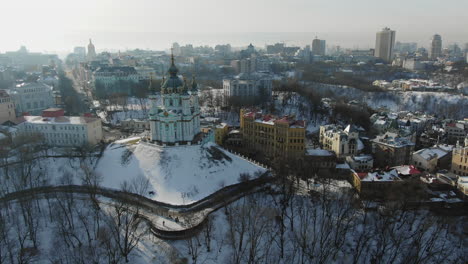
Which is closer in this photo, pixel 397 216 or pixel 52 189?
pixel 397 216

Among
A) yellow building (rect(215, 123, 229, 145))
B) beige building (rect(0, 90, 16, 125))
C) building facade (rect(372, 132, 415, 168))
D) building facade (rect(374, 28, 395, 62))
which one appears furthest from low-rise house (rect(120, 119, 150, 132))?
building facade (rect(374, 28, 395, 62))

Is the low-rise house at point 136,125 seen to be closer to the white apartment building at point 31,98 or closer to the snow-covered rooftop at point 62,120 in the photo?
the snow-covered rooftop at point 62,120

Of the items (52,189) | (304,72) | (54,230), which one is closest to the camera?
(54,230)

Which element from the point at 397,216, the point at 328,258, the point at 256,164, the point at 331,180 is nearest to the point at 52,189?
the point at 256,164

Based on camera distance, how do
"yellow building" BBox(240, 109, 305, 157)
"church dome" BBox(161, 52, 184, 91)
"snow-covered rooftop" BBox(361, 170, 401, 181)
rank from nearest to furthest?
"snow-covered rooftop" BBox(361, 170, 401, 181) → "church dome" BBox(161, 52, 184, 91) → "yellow building" BBox(240, 109, 305, 157)

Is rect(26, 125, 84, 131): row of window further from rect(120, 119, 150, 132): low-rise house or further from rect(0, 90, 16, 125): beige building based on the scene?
rect(120, 119, 150, 132): low-rise house

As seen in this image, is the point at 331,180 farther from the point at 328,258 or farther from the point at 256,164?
the point at 328,258

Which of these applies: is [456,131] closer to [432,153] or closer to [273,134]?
[432,153]
